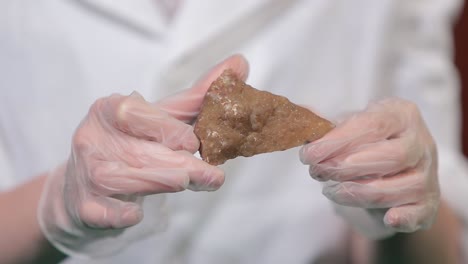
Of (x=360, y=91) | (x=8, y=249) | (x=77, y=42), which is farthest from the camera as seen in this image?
(x=360, y=91)

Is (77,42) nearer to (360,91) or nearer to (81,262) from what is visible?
(81,262)

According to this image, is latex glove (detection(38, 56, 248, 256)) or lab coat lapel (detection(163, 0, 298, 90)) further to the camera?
lab coat lapel (detection(163, 0, 298, 90))

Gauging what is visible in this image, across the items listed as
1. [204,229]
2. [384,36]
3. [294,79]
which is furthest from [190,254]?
[384,36]

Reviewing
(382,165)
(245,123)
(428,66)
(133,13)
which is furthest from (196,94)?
(428,66)

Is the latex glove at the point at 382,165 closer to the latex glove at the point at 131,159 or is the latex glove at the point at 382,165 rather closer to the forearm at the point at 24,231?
the latex glove at the point at 131,159

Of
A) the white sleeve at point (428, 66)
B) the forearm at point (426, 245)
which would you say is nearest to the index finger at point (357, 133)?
the forearm at point (426, 245)

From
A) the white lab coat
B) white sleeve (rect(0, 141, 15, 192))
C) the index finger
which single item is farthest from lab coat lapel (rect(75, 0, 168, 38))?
the index finger

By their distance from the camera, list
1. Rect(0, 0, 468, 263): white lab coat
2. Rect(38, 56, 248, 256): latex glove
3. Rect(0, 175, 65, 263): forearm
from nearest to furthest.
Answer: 1. Rect(38, 56, 248, 256): latex glove
2. Rect(0, 175, 65, 263): forearm
3. Rect(0, 0, 468, 263): white lab coat

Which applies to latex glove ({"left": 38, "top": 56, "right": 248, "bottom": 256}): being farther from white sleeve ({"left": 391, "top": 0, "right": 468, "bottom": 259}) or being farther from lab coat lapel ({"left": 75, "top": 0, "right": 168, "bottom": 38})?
white sleeve ({"left": 391, "top": 0, "right": 468, "bottom": 259})
